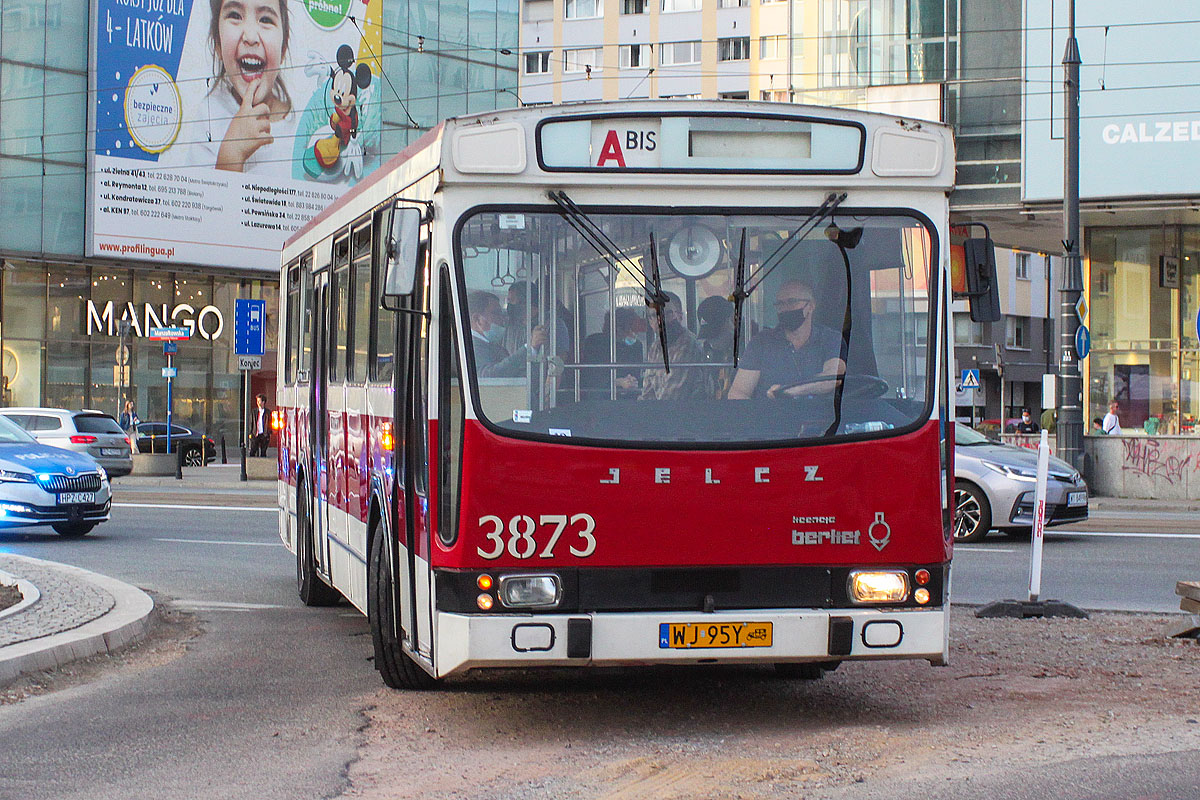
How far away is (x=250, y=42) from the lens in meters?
48.6

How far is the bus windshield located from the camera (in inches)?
274

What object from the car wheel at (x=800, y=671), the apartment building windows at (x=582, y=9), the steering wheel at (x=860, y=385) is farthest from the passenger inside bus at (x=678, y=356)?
the apartment building windows at (x=582, y=9)

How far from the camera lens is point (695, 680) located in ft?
28.6

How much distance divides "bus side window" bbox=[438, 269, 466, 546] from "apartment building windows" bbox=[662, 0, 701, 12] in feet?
223

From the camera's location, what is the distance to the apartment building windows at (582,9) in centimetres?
7394

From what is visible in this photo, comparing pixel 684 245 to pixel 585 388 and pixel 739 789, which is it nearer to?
pixel 585 388

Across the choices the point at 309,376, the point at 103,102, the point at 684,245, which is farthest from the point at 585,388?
the point at 103,102

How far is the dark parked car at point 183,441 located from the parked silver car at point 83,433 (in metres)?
9.06

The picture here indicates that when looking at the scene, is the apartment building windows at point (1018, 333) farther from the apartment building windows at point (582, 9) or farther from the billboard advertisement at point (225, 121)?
the billboard advertisement at point (225, 121)

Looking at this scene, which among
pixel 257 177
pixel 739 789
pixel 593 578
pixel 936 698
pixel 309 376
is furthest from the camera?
pixel 257 177

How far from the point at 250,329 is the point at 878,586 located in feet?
89.4

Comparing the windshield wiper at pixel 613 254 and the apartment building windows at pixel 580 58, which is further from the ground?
the apartment building windows at pixel 580 58

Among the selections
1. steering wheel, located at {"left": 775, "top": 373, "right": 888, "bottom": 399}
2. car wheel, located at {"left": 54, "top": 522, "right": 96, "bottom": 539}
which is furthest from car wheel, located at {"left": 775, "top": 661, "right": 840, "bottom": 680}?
car wheel, located at {"left": 54, "top": 522, "right": 96, "bottom": 539}

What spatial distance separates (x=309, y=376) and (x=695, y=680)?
4.10 meters
